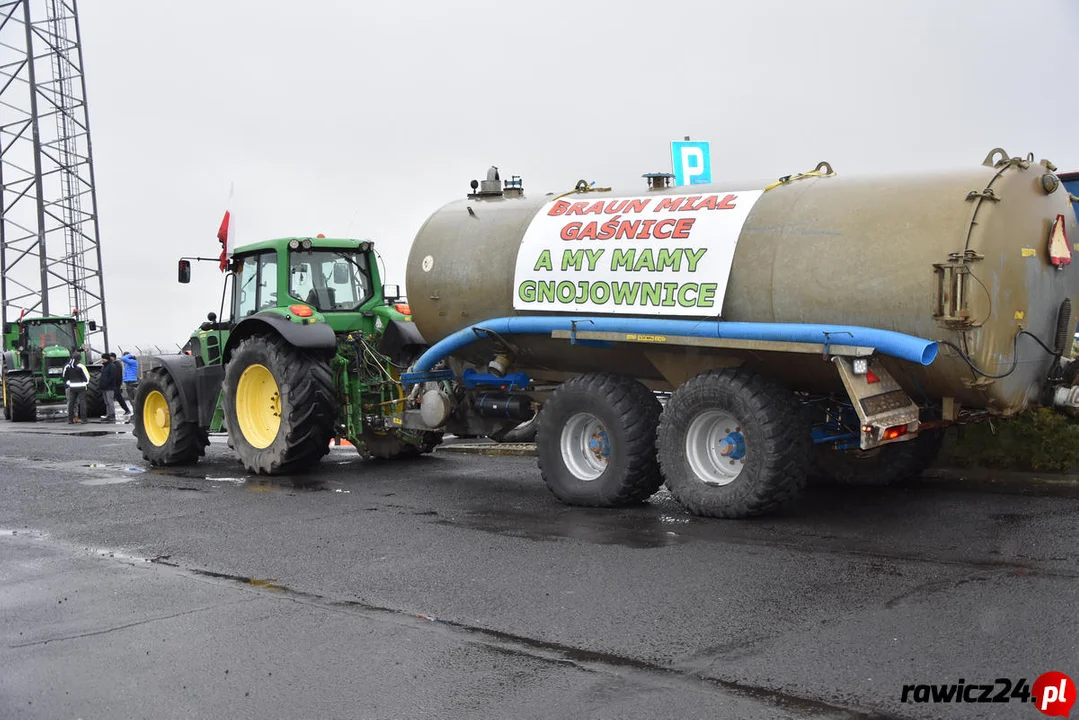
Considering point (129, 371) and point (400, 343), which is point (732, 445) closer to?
point (400, 343)

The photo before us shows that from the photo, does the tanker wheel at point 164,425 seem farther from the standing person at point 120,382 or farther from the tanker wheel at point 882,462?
the standing person at point 120,382

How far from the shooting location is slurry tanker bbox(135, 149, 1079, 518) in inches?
333

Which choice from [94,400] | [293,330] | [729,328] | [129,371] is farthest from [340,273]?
[129,371]

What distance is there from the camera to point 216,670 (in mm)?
5684

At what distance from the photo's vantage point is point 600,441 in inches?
405

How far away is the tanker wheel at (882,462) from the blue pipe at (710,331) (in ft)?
6.16

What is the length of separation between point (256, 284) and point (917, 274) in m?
8.06

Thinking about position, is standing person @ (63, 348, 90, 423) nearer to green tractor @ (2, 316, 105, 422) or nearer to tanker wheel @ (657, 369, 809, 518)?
green tractor @ (2, 316, 105, 422)

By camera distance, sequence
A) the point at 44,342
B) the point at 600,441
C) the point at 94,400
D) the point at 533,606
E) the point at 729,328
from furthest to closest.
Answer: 1. the point at 44,342
2. the point at 94,400
3. the point at 600,441
4. the point at 729,328
5. the point at 533,606

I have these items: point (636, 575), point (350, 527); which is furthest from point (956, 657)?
point (350, 527)

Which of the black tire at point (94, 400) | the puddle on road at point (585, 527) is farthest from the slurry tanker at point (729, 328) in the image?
the black tire at point (94, 400)

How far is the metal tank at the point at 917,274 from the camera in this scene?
8.34 metres

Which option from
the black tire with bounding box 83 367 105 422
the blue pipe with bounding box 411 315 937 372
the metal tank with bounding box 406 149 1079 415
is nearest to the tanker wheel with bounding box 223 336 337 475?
the blue pipe with bounding box 411 315 937 372

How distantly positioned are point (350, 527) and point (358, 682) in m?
4.16
